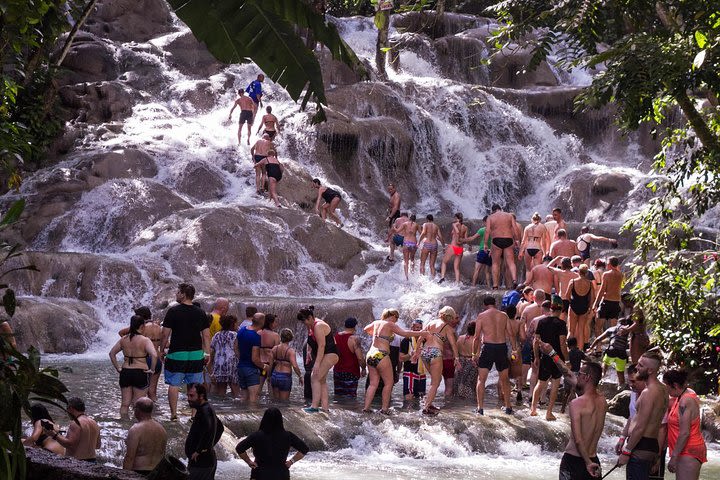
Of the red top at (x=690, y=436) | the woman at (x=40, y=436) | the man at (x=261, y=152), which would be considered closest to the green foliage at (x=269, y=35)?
the woman at (x=40, y=436)

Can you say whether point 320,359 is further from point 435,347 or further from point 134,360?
point 134,360

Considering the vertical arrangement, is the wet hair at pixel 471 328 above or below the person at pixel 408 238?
below

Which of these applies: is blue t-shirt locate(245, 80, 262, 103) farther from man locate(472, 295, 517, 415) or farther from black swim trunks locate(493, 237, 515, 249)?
man locate(472, 295, 517, 415)

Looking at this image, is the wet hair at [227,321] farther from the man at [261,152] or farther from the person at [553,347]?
the man at [261,152]

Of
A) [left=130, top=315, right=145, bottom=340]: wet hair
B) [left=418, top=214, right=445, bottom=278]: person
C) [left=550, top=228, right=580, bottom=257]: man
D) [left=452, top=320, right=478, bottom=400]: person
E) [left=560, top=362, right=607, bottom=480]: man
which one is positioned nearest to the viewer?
[left=560, top=362, right=607, bottom=480]: man

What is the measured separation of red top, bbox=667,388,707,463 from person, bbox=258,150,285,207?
15948 millimetres

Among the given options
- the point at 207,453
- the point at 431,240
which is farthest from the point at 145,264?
the point at 207,453

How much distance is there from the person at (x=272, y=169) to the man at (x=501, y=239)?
6.03m

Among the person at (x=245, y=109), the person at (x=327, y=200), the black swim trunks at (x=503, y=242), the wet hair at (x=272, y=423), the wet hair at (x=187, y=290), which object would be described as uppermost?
the person at (x=245, y=109)

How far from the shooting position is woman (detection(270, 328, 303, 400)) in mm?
12102

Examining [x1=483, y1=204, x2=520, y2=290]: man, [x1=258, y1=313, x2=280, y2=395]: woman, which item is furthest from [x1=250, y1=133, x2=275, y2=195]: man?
[x1=258, y1=313, x2=280, y2=395]: woman

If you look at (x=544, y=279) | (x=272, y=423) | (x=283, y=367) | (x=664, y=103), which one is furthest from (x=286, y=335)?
(x=544, y=279)

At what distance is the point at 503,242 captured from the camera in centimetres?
1855

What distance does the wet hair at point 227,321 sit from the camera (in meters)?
12.3
